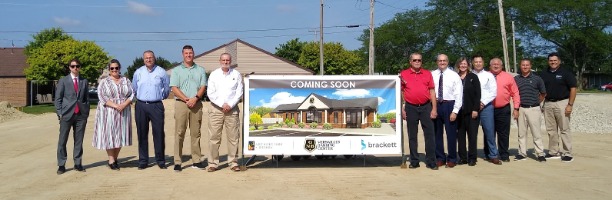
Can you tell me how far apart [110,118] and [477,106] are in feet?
19.5

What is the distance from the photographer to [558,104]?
9.96 meters

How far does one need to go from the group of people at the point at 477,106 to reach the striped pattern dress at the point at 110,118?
452cm

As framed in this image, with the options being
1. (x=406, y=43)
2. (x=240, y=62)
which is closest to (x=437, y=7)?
(x=406, y=43)

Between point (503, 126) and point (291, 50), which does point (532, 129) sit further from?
point (291, 50)

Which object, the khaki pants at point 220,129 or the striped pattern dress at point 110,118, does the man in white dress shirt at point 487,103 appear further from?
the striped pattern dress at point 110,118

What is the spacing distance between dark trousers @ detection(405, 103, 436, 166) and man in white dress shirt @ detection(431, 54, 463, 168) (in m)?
0.27

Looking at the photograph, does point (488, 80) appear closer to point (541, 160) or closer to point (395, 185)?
point (541, 160)

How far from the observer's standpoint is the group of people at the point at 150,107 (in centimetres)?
877

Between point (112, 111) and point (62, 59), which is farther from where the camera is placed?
point (62, 59)

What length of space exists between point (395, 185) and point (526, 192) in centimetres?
163

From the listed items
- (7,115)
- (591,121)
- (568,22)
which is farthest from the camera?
(568,22)

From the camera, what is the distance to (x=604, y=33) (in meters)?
59.5

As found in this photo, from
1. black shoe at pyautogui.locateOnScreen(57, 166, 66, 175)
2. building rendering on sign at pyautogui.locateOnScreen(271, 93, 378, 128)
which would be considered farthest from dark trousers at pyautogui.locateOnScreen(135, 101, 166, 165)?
building rendering on sign at pyautogui.locateOnScreen(271, 93, 378, 128)

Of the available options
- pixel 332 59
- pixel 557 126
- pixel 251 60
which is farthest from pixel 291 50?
pixel 557 126
